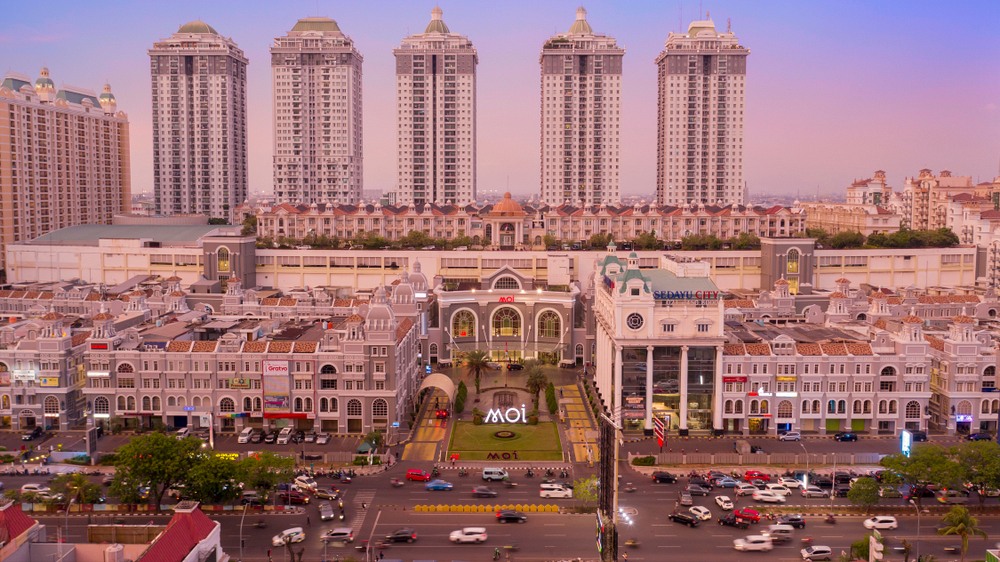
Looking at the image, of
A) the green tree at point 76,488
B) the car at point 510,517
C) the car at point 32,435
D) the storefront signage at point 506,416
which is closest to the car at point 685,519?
the car at point 510,517

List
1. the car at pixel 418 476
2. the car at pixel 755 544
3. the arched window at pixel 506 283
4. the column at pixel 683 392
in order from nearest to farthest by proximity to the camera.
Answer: the car at pixel 755 544 < the car at pixel 418 476 < the column at pixel 683 392 < the arched window at pixel 506 283

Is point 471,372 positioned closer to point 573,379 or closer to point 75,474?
point 573,379

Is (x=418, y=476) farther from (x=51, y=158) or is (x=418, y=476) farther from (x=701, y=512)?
(x=51, y=158)

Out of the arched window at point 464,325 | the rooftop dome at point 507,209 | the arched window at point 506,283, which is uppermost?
the rooftop dome at point 507,209

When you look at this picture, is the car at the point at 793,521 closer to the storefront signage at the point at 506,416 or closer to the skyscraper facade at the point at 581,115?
the storefront signage at the point at 506,416

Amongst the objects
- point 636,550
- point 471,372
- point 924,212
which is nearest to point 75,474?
point 636,550

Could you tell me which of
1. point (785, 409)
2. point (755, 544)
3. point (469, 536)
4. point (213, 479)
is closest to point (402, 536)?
point (469, 536)

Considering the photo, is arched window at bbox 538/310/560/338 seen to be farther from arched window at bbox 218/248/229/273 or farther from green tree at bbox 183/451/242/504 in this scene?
green tree at bbox 183/451/242/504
